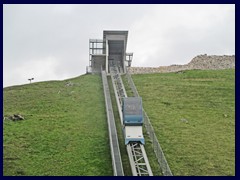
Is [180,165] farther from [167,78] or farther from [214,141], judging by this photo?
[167,78]

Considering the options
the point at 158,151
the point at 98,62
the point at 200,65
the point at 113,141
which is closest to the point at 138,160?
the point at 158,151

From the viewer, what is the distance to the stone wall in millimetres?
50219

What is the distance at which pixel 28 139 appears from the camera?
26.0 m

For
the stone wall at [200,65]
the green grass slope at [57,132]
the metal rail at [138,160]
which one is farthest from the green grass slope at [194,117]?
the stone wall at [200,65]

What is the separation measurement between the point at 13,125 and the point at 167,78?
19.4m

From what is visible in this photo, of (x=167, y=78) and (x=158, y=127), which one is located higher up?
(x=167, y=78)

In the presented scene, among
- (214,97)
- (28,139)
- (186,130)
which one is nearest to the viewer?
(28,139)

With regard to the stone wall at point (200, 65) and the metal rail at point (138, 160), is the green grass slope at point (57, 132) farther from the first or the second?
the stone wall at point (200, 65)

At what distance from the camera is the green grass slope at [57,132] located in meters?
22.1

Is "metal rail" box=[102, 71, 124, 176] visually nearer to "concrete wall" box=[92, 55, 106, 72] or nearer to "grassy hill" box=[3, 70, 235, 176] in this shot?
"grassy hill" box=[3, 70, 235, 176]

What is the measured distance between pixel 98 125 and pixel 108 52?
2174 centimetres

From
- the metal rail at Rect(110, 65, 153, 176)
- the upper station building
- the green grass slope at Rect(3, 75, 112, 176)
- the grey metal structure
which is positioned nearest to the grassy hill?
the green grass slope at Rect(3, 75, 112, 176)

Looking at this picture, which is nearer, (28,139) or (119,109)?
(28,139)

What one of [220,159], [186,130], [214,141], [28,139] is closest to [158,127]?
[186,130]
